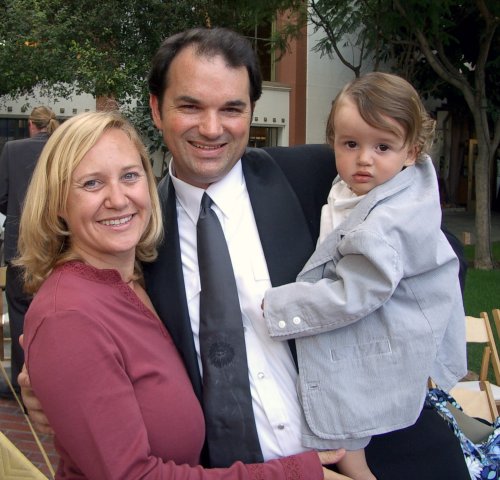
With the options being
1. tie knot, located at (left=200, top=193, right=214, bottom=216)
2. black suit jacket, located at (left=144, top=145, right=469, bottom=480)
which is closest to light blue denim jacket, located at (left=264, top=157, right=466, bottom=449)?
black suit jacket, located at (left=144, top=145, right=469, bottom=480)

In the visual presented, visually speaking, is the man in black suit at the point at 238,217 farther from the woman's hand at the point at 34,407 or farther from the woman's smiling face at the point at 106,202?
the woman's hand at the point at 34,407

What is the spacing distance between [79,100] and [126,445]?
14840 millimetres

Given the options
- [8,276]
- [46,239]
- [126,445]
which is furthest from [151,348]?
[8,276]

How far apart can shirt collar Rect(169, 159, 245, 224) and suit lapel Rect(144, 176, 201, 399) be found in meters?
0.05

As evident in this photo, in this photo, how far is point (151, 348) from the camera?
171 cm

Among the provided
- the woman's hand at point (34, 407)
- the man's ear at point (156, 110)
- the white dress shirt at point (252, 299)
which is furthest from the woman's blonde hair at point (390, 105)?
the woman's hand at point (34, 407)

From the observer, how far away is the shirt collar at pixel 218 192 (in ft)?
6.81

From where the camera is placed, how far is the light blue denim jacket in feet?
5.81

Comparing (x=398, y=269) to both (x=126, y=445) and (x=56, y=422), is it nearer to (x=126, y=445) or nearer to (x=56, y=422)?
(x=126, y=445)

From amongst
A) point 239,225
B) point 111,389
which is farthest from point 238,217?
point 111,389

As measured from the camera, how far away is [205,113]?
201 cm

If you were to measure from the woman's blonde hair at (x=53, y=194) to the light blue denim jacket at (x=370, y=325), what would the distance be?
62cm

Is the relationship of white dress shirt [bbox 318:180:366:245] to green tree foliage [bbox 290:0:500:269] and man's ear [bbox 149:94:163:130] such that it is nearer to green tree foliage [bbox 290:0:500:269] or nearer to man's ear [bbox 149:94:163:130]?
man's ear [bbox 149:94:163:130]

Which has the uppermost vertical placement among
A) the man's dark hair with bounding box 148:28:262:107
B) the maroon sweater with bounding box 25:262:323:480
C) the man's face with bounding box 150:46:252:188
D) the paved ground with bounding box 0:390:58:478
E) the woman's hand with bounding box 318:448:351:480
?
the man's dark hair with bounding box 148:28:262:107
